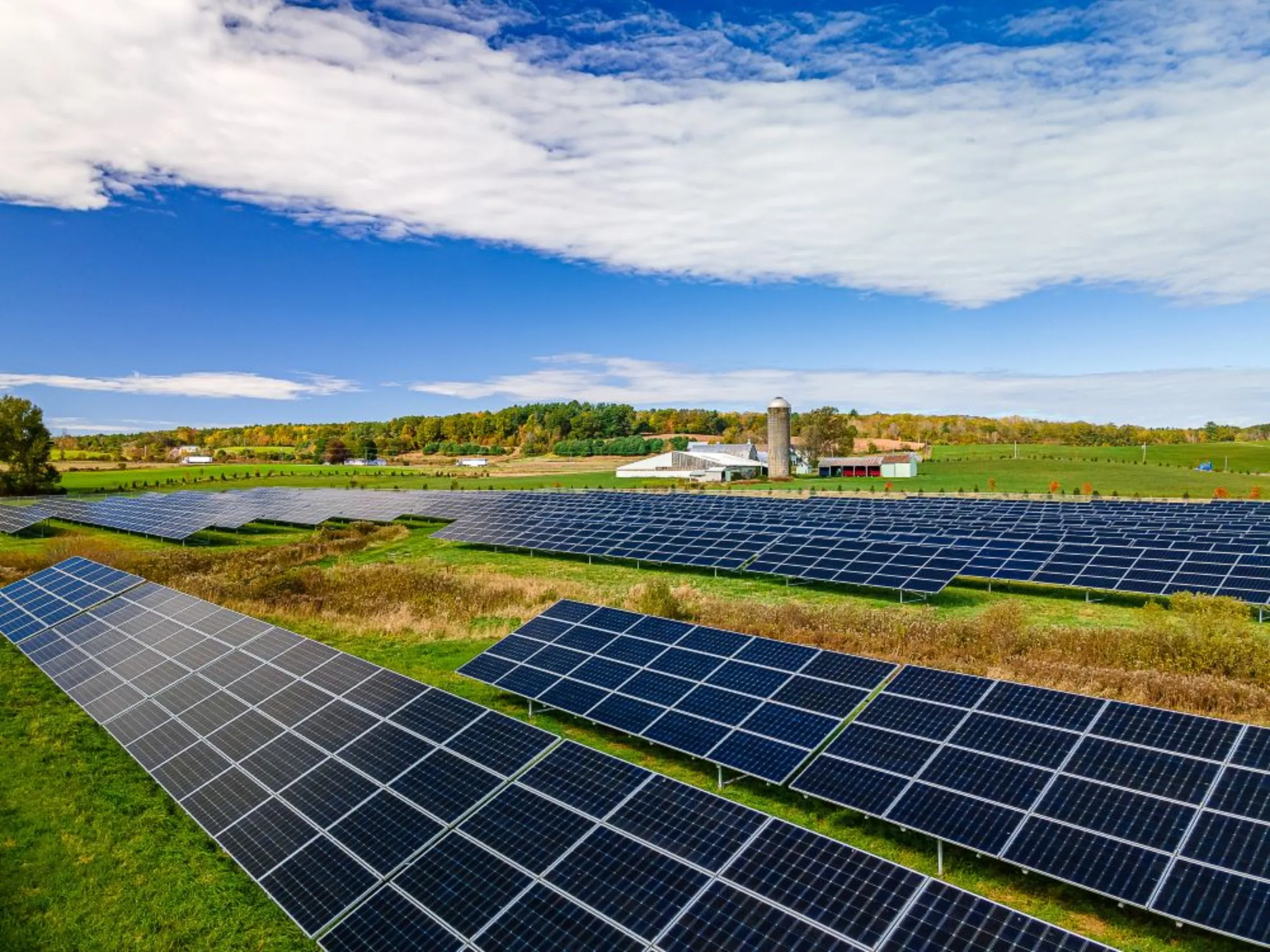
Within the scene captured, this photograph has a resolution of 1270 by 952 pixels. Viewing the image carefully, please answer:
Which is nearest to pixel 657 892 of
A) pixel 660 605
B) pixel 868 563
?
pixel 660 605

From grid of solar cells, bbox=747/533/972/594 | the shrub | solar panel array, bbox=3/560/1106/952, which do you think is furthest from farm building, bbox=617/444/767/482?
solar panel array, bbox=3/560/1106/952

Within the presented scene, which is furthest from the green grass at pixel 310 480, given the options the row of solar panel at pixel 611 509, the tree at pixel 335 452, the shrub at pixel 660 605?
the shrub at pixel 660 605

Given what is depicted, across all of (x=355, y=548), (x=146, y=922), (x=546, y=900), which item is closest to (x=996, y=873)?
(x=546, y=900)

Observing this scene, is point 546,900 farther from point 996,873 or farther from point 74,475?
point 74,475

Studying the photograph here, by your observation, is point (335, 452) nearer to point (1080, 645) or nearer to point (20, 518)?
point (20, 518)

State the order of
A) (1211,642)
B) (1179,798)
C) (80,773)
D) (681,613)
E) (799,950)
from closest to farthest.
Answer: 1. (799,950)
2. (1179,798)
3. (80,773)
4. (1211,642)
5. (681,613)

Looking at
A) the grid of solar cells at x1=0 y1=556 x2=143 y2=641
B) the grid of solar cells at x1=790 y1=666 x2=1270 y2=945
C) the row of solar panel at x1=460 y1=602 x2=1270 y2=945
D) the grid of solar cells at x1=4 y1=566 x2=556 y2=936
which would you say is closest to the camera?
the grid of solar cells at x1=790 y1=666 x2=1270 y2=945

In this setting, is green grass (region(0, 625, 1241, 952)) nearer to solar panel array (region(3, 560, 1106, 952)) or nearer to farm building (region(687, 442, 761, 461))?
solar panel array (region(3, 560, 1106, 952))
